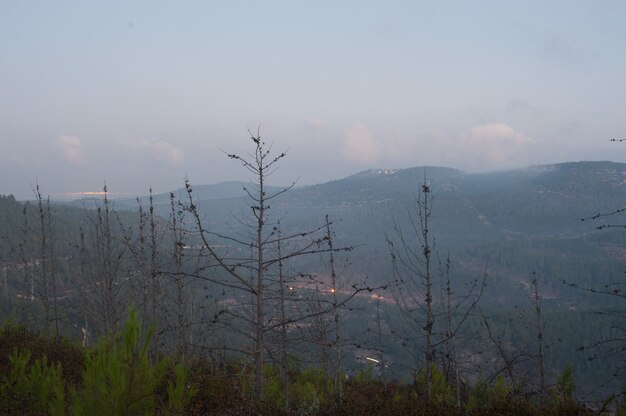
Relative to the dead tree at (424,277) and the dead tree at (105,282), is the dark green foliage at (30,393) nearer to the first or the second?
the dead tree at (105,282)

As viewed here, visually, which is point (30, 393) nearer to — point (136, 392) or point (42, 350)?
point (136, 392)

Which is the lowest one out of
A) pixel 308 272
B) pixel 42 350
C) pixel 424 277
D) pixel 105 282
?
pixel 42 350

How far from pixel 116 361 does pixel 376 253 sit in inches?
5520

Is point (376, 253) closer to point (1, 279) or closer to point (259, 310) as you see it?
point (1, 279)

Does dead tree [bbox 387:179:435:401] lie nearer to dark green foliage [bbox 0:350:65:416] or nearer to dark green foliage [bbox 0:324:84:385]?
dark green foliage [bbox 0:350:65:416]

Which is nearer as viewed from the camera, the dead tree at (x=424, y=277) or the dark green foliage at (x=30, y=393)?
the dark green foliage at (x=30, y=393)

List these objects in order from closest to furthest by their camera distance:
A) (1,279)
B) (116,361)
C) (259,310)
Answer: (116,361) < (259,310) < (1,279)

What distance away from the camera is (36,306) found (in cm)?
3566

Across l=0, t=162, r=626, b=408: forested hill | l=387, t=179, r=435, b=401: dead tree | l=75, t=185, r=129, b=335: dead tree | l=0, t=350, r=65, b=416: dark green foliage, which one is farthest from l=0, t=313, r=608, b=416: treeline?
l=75, t=185, r=129, b=335: dead tree

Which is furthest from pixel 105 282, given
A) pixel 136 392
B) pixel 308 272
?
pixel 136 392

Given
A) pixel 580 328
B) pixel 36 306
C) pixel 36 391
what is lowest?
pixel 580 328

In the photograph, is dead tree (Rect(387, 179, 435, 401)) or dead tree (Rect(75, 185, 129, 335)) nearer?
dead tree (Rect(387, 179, 435, 401))

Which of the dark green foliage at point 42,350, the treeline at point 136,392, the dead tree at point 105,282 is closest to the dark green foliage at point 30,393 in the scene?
the treeline at point 136,392

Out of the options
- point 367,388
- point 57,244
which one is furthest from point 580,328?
point 57,244
